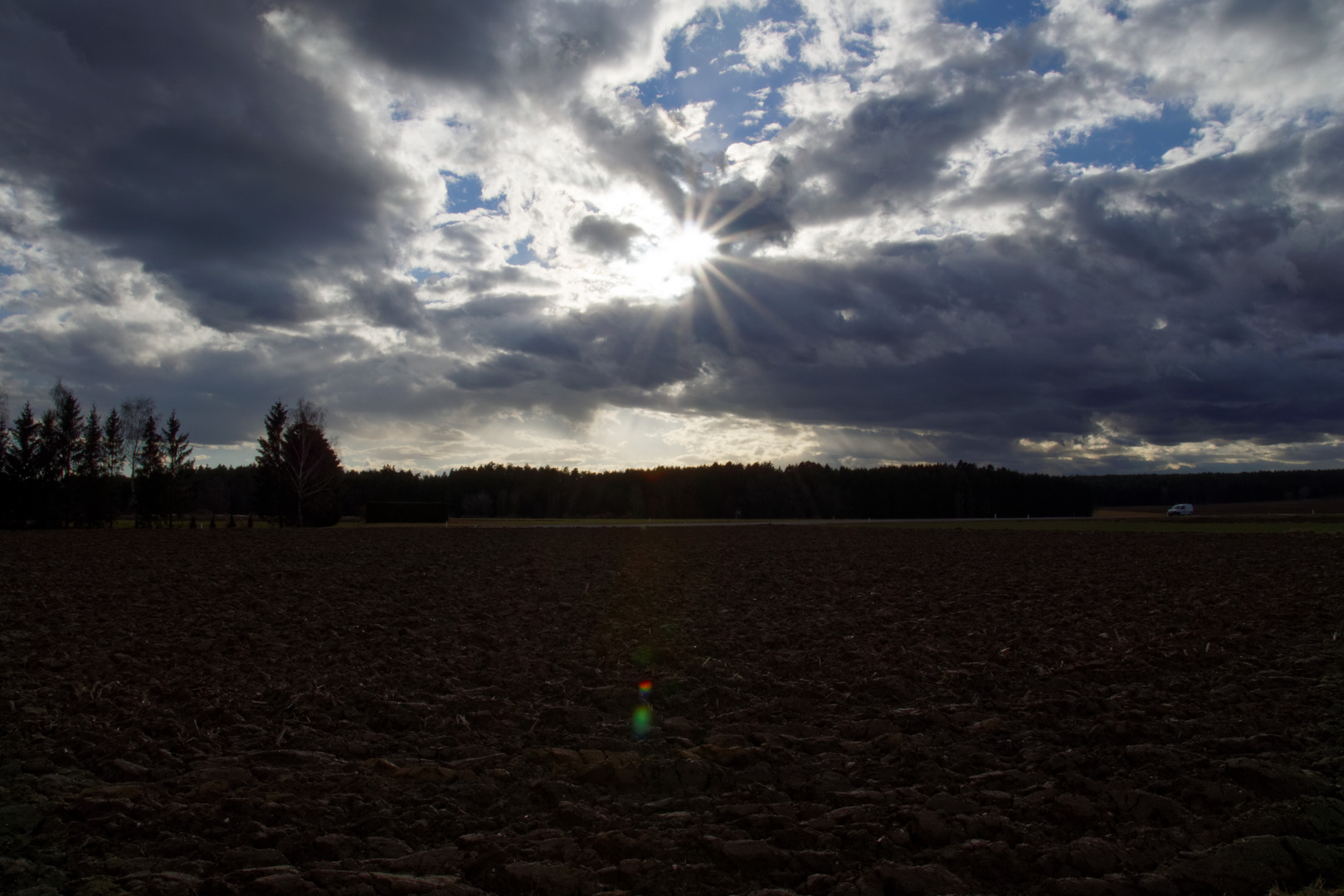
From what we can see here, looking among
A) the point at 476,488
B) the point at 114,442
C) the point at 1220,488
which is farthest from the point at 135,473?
the point at 1220,488

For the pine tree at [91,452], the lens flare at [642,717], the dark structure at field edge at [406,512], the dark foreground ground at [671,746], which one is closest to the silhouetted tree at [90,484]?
the pine tree at [91,452]

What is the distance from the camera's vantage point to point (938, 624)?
1397 centimetres

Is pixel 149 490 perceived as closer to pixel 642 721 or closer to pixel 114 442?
pixel 114 442

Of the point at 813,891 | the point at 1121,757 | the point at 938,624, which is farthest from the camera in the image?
the point at 938,624

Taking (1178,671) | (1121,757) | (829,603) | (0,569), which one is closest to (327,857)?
(1121,757)

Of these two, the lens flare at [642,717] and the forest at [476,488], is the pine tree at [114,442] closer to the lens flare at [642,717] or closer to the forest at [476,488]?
the forest at [476,488]

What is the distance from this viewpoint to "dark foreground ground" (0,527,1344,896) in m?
5.21

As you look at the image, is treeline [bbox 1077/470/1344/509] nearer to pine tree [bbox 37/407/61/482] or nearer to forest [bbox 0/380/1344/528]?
forest [bbox 0/380/1344/528]

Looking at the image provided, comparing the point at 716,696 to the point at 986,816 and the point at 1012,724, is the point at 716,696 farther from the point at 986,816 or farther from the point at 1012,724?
the point at 986,816

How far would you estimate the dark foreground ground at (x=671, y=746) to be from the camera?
5211 mm

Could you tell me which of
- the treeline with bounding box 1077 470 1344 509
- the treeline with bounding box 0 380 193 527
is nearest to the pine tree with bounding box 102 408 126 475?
the treeline with bounding box 0 380 193 527

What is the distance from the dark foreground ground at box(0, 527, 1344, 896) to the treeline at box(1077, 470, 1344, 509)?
154 meters

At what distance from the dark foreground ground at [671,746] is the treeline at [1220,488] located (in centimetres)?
15368

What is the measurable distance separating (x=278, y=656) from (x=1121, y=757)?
10.9 metres
